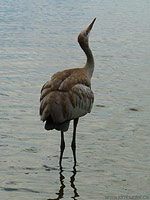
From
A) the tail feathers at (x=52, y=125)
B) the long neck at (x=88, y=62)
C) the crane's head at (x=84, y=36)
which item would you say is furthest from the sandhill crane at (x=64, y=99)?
the crane's head at (x=84, y=36)

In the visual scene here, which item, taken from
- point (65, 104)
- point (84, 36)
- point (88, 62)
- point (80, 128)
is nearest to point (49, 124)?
point (65, 104)

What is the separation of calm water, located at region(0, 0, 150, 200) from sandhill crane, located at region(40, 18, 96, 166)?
1.84 ft

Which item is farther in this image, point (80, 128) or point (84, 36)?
point (80, 128)

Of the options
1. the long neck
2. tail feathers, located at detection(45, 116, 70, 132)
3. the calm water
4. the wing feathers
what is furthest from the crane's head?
tail feathers, located at detection(45, 116, 70, 132)

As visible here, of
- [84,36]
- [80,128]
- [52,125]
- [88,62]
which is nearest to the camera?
[52,125]

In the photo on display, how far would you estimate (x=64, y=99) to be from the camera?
26.6 feet

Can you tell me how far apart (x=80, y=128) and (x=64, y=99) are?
2.52m

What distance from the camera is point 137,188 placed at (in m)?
7.60

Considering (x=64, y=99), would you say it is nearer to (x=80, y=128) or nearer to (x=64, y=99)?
(x=64, y=99)

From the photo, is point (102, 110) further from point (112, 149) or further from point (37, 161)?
point (37, 161)

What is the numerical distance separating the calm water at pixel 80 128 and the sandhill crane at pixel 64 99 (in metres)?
0.56

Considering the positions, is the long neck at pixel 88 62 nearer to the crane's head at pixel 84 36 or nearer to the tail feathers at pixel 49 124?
the crane's head at pixel 84 36

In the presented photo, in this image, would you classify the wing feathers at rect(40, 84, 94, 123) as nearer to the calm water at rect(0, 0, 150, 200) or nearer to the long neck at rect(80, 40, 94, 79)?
the calm water at rect(0, 0, 150, 200)

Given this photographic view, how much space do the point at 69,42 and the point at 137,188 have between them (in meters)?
15.2
